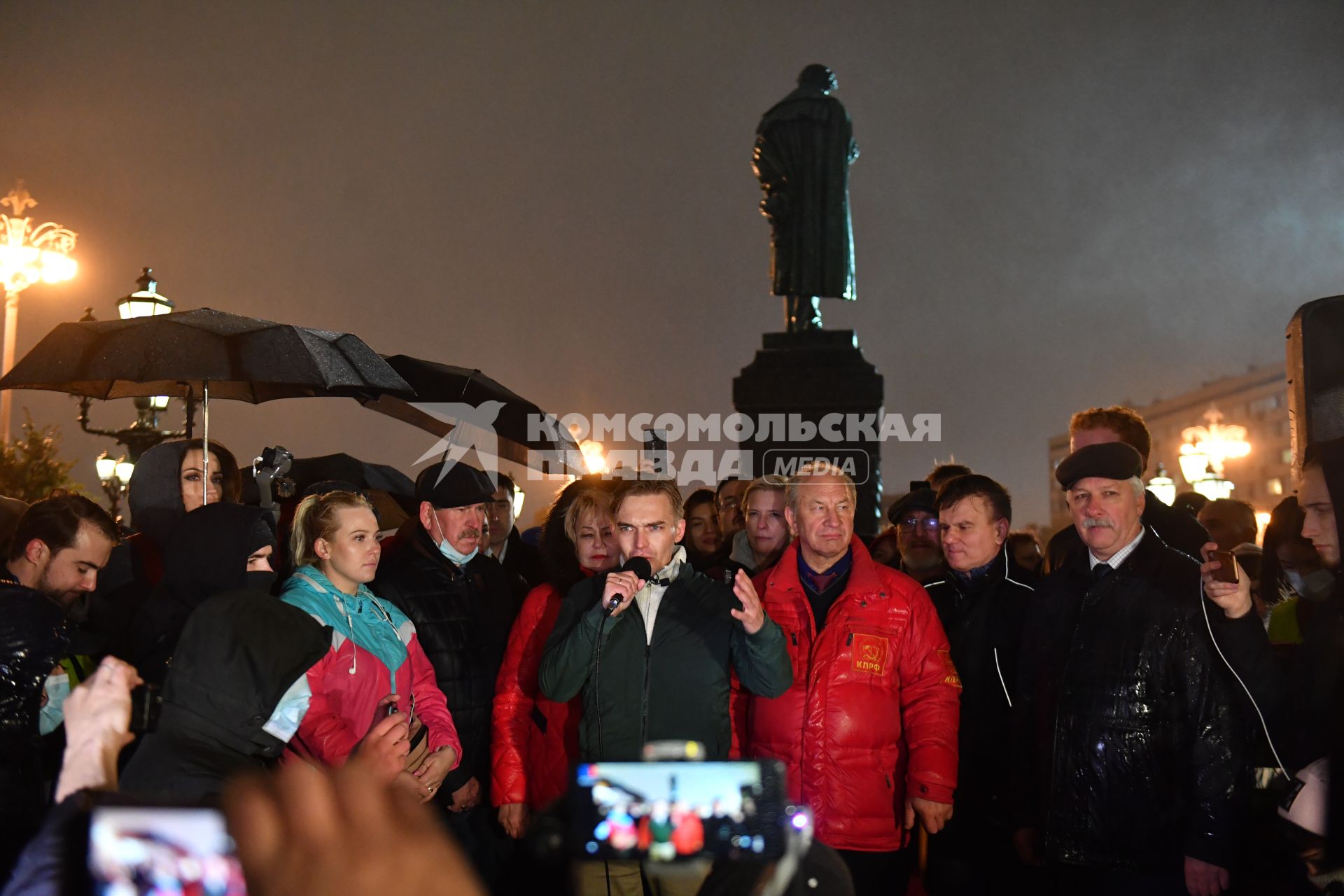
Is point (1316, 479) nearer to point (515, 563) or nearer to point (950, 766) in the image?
point (950, 766)

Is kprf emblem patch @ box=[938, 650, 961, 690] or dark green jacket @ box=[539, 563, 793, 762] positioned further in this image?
kprf emblem patch @ box=[938, 650, 961, 690]

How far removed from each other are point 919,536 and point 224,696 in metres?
3.93

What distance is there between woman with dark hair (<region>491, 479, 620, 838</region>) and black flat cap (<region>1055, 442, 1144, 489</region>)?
1.84 m

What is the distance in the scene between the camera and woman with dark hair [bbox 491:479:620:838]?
13.5 ft

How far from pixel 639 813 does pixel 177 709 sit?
1.39 metres

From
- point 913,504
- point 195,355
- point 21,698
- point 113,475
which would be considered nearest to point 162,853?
point 21,698

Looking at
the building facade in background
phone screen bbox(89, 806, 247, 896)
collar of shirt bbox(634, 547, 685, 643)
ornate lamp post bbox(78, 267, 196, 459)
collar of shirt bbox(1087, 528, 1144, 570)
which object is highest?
the building facade in background

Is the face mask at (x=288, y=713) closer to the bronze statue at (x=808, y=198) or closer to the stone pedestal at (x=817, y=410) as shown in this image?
the stone pedestal at (x=817, y=410)

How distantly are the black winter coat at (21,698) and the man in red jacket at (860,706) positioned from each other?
2.39 metres

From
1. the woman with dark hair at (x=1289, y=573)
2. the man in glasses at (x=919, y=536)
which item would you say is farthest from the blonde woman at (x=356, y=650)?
the woman with dark hair at (x=1289, y=573)

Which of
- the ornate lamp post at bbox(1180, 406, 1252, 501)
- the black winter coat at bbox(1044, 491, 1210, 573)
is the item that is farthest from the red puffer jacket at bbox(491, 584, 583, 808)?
the ornate lamp post at bbox(1180, 406, 1252, 501)

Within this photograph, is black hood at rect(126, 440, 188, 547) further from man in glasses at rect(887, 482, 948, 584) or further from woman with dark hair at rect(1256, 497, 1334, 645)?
woman with dark hair at rect(1256, 497, 1334, 645)

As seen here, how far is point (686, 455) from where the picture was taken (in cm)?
1041

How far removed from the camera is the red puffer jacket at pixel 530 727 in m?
4.12
